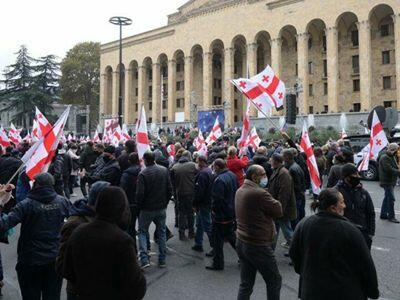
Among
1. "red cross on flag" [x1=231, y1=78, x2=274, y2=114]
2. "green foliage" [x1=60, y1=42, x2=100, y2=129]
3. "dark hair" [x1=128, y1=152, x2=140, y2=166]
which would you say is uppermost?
"green foliage" [x1=60, y1=42, x2=100, y2=129]

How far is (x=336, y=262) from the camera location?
10.8 ft

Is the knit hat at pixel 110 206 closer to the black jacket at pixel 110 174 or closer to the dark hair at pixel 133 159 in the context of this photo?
the dark hair at pixel 133 159

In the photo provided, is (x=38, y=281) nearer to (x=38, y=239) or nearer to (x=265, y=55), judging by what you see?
(x=38, y=239)

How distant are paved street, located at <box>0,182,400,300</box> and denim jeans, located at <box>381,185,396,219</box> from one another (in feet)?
5.26

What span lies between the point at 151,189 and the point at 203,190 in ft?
4.34

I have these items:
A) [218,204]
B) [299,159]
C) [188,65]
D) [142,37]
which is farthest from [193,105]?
[218,204]

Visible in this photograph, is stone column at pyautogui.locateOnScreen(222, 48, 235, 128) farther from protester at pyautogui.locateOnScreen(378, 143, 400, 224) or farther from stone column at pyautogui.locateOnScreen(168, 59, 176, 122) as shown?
protester at pyautogui.locateOnScreen(378, 143, 400, 224)

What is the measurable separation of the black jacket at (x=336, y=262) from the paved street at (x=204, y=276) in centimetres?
215

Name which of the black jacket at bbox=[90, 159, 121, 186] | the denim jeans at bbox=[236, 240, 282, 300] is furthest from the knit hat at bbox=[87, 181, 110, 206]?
the black jacket at bbox=[90, 159, 121, 186]

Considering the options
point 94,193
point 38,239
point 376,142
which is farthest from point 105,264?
point 376,142

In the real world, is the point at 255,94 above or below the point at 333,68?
below

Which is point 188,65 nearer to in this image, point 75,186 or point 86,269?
point 75,186

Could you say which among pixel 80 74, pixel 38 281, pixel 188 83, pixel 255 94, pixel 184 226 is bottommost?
pixel 184 226

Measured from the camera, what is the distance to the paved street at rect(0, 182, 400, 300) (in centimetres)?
551
